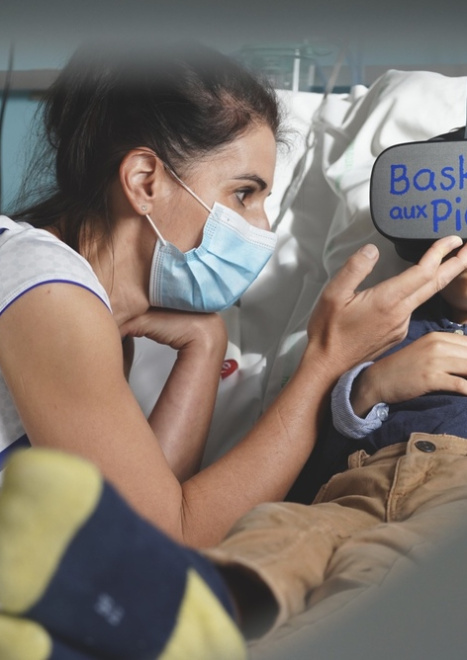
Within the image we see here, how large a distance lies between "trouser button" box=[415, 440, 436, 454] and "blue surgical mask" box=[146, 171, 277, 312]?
383 millimetres

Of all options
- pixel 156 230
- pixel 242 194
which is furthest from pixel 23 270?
pixel 242 194

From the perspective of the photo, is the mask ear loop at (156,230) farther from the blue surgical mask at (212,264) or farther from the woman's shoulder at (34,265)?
the woman's shoulder at (34,265)

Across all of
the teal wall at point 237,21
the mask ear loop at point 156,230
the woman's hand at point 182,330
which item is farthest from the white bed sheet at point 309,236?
the teal wall at point 237,21

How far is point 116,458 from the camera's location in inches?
35.5

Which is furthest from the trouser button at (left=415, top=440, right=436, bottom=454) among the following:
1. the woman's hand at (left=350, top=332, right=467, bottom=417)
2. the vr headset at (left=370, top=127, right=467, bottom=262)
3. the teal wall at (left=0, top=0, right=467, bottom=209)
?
the teal wall at (left=0, top=0, right=467, bottom=209)

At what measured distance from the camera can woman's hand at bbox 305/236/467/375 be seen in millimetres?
1095

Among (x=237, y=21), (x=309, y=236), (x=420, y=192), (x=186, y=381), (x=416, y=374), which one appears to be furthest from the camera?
(x=309, y=236)

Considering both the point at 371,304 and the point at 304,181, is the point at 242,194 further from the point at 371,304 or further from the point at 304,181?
the point at 304,181

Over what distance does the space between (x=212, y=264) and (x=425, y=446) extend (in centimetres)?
39

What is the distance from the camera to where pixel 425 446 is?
3.16 feet

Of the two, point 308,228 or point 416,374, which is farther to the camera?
point 308,228

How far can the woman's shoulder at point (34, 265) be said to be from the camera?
911mm

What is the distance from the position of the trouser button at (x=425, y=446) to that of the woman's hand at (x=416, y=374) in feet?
0.32

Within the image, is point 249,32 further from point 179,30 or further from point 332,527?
point 332,527
